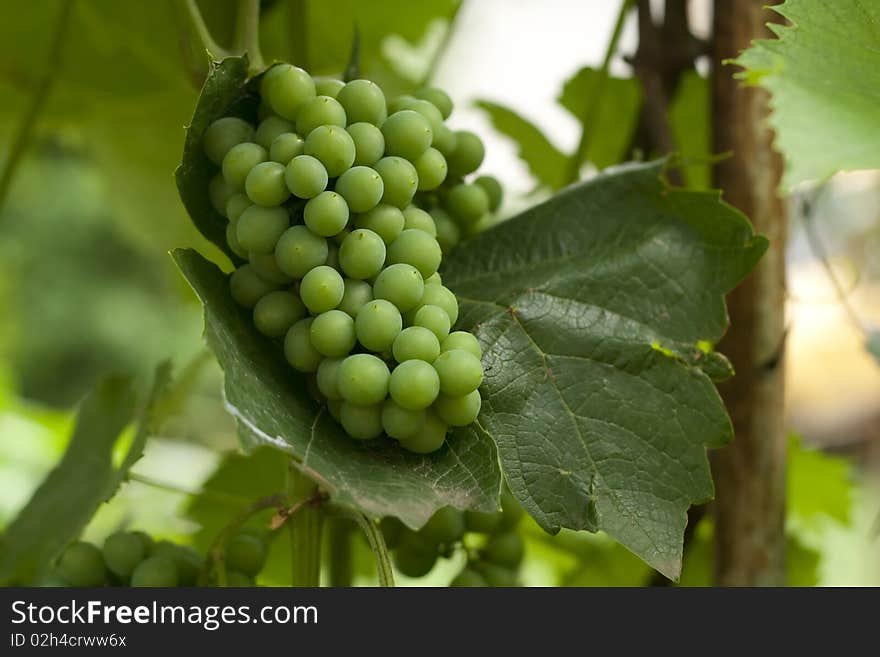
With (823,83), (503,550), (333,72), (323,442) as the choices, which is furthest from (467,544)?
(333,72)

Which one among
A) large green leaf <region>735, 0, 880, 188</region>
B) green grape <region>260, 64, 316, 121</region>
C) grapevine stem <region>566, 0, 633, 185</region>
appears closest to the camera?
large green leaf <region>735, 0, 880, 188</region>

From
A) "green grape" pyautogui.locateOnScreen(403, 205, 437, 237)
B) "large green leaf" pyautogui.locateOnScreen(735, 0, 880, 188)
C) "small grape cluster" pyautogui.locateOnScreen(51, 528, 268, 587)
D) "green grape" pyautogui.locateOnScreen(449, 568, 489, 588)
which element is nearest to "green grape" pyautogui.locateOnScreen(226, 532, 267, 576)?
"small grape cluster" pyautogui.locateOnScreen(51, 528, 268, 587)

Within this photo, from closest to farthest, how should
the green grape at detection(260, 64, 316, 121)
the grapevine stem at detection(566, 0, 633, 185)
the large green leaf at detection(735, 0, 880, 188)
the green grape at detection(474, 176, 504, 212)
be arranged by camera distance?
the large green leaf at detection(735, 0, 880, 188) < the green grape at detection(260, 64, 316, 121) < the green grape at detection(474, 176, 504, 212) < the grapevine stem at detection(566, 0, 633, 185)

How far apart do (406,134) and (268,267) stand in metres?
0.09

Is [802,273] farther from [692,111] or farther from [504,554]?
[504,554]

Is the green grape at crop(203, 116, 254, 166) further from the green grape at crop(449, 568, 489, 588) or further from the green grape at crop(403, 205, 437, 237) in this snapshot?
the green grape at crop(449, 568, 489, 588)

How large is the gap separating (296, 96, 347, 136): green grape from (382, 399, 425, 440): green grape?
128 mm

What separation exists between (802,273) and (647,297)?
10.8 feet

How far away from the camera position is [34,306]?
729 cm

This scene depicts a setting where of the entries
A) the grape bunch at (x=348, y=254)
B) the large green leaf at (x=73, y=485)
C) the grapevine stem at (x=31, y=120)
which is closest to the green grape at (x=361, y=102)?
the grape bunch at (x=348, y=254)

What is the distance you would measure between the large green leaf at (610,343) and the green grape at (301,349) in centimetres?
9

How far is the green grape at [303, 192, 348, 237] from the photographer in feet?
1.46

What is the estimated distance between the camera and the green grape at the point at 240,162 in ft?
1.51

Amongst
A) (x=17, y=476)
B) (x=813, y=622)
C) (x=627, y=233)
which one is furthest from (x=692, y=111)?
(x=17, y=476)
